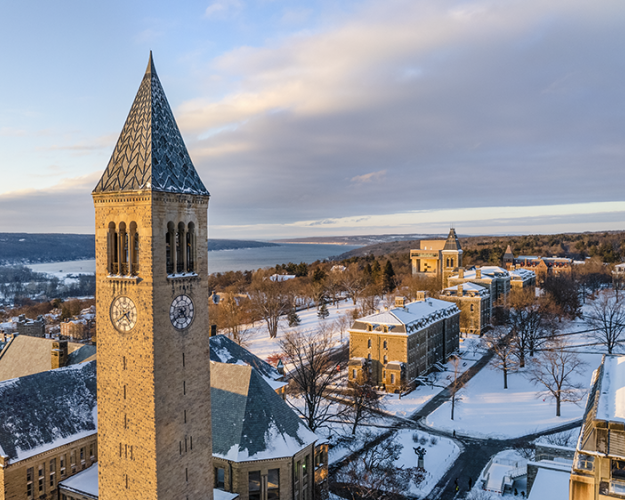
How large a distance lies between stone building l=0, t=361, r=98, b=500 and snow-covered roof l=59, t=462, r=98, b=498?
1.76 ft

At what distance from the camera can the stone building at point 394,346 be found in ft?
208

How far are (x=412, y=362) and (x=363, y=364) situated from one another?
Result: 7.25 metres

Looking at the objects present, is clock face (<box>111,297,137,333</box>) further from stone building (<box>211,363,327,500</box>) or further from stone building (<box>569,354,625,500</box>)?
stone building (<box>569,354,625,500</box>)

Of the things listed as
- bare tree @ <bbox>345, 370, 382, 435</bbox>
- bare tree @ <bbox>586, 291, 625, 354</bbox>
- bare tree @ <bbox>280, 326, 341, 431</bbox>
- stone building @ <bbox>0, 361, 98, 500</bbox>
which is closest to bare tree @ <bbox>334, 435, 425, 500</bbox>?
bare tree @ <bbox>345, 370, 382, 435</bbox>

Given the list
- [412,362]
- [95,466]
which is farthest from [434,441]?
[95,466]

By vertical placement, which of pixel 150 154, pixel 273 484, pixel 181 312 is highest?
pixel 150 154

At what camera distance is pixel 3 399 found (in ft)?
90.3

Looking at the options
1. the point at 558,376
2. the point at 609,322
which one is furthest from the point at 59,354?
the point at 609,322

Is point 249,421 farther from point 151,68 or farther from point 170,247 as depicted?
point 151,68

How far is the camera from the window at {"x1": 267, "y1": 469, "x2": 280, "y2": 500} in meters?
28.7

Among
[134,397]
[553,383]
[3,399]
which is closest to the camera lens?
[134,397]

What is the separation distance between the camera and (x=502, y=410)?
183 feet

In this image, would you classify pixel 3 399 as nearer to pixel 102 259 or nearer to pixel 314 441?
pixel 102 259

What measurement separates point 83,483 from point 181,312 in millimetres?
14679
